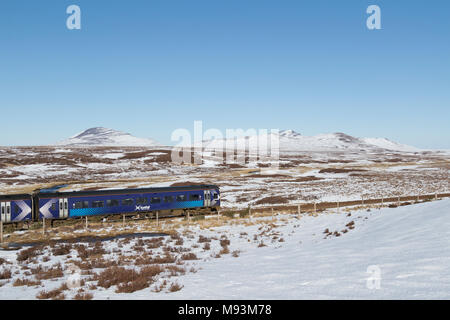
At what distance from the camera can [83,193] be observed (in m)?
28.4

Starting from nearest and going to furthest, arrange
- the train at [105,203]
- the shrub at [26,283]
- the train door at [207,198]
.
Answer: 1. the shrub at [26,283]
2. the train at [105,203]
3. the train door at [207,198]

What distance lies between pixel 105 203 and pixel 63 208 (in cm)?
350

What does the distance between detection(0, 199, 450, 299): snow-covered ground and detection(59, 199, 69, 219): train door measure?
1131cm

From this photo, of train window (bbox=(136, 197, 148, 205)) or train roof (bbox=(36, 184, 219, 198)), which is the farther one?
train window (bbox=(136, 197, 148, 205))

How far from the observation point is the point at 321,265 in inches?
422

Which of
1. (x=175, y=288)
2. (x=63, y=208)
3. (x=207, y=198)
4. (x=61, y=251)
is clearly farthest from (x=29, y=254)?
(x=207, y=198)

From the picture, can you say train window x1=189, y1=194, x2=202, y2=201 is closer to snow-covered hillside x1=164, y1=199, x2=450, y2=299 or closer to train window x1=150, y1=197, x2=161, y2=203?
train window x1=150, y1=197, x2=161, y2=203

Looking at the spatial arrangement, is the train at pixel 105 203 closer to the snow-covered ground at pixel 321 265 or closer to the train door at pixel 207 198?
the train door at pixel 207 198

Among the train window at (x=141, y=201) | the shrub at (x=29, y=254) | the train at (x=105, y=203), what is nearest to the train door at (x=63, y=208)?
the train at (x=105, y=203)

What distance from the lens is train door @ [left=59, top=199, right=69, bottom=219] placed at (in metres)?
27.8

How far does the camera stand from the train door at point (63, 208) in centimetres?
2778

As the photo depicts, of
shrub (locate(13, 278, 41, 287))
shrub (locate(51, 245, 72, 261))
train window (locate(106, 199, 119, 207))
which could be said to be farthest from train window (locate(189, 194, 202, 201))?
shrub (locate(13, 278, 41, 287))

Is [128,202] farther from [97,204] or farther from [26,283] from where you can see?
[26,283]
